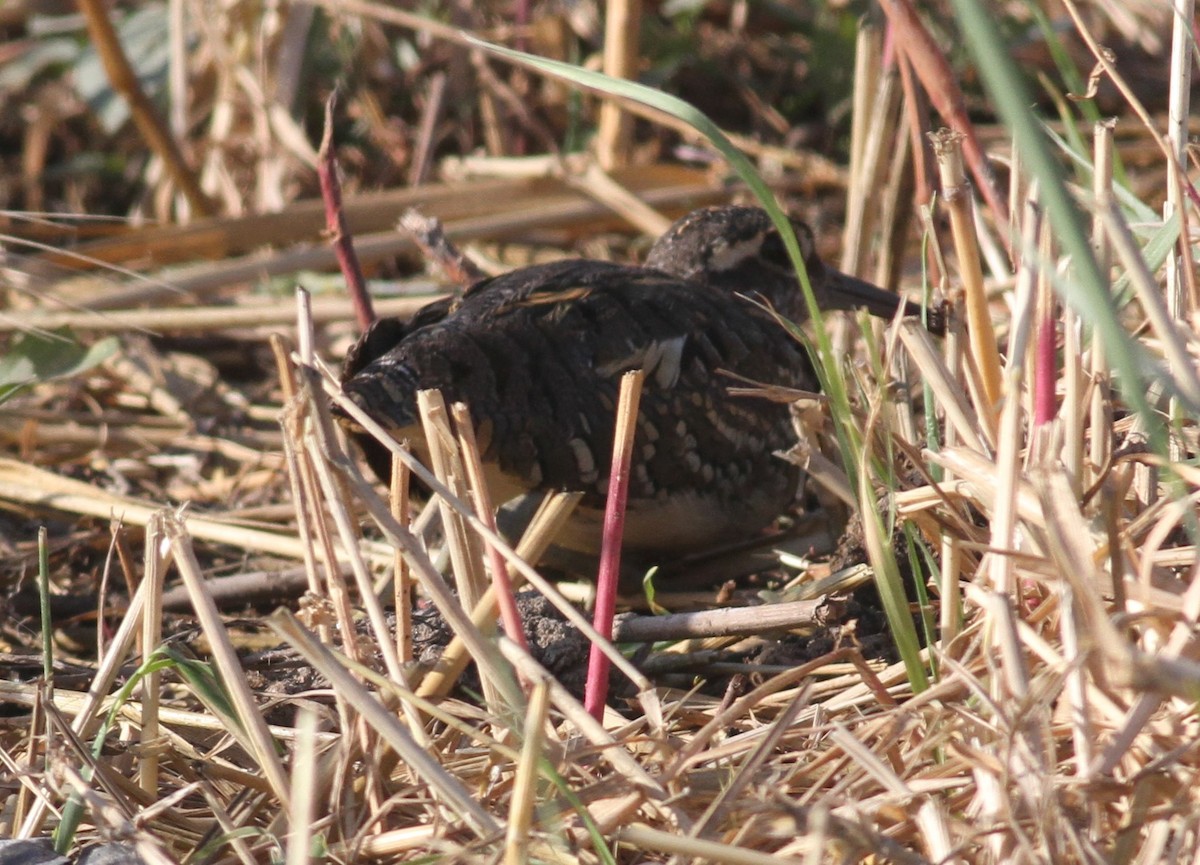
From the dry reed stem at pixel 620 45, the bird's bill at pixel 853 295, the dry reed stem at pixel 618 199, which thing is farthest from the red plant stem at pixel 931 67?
the dry reed stem at pixel 620 45

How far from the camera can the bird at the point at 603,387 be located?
2.70 metres

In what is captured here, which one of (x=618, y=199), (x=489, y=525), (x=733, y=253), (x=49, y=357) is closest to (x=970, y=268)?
(x=489, y=525)

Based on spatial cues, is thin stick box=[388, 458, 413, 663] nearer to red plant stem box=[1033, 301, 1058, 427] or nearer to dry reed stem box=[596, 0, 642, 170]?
red plant stem box=[1033, 301, 1058, 427]

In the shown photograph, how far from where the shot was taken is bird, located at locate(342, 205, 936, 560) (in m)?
2.70

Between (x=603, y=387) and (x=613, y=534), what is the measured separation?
91cm

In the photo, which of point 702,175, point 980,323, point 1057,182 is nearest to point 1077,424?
point 980,323

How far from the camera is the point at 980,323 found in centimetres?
216

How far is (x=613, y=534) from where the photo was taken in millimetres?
1996

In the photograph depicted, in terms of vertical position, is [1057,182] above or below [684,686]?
above

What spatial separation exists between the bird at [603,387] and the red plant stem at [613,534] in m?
0.60

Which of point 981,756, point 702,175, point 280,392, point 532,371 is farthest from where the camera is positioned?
point 702,175

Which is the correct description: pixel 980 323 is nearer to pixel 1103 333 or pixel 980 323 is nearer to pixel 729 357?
pixel 1103 333

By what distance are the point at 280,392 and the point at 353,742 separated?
7.94ft

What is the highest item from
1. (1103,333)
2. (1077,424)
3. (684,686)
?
(1103,333)
